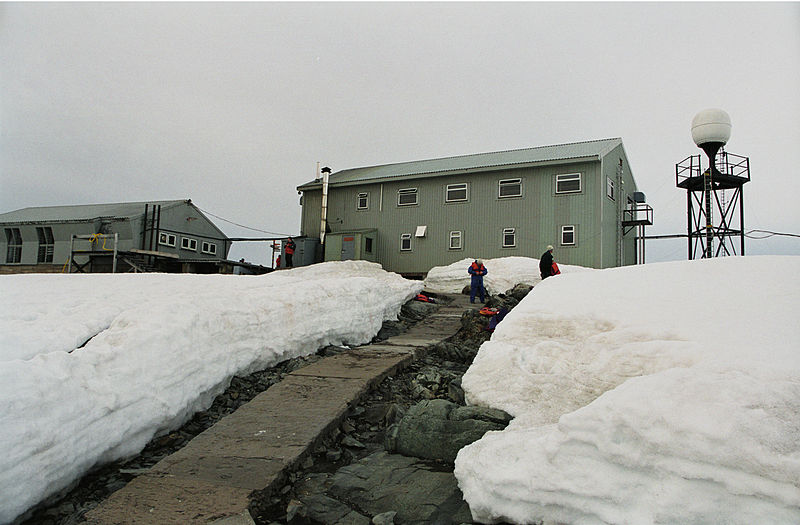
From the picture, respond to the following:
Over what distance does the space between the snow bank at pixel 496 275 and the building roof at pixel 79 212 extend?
17.0 meters

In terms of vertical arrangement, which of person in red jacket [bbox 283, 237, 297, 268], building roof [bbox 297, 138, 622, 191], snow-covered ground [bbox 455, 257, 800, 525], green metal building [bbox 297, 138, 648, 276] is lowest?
snow-covered ground [bbox 455, 257, 800, 525]

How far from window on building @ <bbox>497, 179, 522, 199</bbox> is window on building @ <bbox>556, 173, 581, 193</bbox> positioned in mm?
1650

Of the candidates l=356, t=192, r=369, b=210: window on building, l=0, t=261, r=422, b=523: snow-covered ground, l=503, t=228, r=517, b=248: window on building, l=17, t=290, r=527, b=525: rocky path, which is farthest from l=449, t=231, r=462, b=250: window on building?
l=17, t=290, r=527, b=525: rocky path

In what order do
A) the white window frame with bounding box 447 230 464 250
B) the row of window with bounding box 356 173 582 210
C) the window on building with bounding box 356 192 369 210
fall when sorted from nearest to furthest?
the row of window with bounding box 356 173 582 210 < the white window frame with bounding box 447 230 464 250 < the window on building with bounding box 356 192 369 210

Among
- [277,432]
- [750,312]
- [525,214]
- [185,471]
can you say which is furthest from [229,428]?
[525,214]

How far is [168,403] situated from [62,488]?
1.18 metres

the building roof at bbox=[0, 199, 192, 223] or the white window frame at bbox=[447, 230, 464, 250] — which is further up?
the building roof at bbox=[0, 199, 192, 223]

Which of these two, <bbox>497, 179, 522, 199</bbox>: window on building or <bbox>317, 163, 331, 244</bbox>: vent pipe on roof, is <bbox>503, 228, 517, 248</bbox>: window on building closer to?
<bbox>497, 179, 522, 199</bbox>: window on building

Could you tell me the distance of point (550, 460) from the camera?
3.32 meters

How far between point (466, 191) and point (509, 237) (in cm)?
300

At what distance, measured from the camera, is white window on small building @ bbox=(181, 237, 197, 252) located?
2856 centimetres

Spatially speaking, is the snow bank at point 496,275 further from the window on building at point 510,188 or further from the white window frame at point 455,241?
the window on building at point 510,188

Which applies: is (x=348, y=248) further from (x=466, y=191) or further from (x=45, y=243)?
(x=45, y=243)

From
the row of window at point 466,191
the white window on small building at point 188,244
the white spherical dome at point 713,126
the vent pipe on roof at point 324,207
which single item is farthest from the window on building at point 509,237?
the white window on small building at point 188,244
